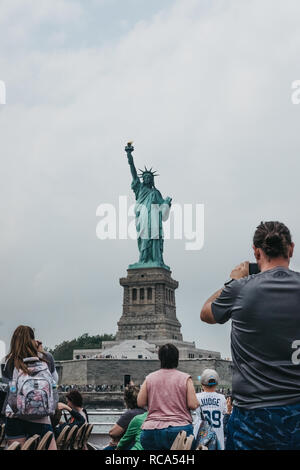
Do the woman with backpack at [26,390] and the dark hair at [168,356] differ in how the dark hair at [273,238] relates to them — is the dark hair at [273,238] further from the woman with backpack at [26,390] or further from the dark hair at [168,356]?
the woman with backpack at [26,390]

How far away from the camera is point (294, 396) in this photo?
3.61m

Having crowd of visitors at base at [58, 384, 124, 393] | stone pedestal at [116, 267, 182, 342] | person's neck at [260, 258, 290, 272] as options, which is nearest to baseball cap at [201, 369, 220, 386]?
person's neck at [260, 258, 290, 272]

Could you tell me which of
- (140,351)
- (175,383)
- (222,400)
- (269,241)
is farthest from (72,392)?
(140,351)

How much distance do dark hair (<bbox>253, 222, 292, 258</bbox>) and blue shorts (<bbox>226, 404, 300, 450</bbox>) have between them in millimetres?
952

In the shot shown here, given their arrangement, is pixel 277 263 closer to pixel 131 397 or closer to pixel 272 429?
pixel 272 429

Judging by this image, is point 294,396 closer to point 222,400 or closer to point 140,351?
point 222,400

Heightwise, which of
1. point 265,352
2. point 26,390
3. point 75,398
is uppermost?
point 265,352

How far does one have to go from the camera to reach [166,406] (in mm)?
5684

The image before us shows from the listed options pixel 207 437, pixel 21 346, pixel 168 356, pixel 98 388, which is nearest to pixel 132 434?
pixel 207 437

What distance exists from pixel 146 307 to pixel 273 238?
6309 centimetres

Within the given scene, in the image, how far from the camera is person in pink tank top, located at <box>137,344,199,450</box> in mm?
5566

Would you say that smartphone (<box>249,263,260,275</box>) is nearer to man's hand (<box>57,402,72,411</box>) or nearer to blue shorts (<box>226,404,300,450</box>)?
blue shorts (<box>226,404,300,450</box>)

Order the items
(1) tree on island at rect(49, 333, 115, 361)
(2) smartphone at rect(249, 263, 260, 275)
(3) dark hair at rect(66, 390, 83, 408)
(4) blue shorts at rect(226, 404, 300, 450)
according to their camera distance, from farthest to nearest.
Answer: (1) tree on island at rect(49, 333, 115, 361) < (3) dark hair at rect(66, 390, 83, 408) < (2) smartphone at rect(249, 263, 260, 275) < (4) blue shorts at rect(226, 404, 300, 450)
